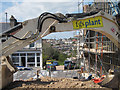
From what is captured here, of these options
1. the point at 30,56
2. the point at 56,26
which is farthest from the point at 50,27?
the point at 30,56

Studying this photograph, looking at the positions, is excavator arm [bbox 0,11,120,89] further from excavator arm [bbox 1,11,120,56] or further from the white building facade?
the white building facade

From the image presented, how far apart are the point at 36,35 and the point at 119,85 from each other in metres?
3.69

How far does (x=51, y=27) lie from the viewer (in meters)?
5.91

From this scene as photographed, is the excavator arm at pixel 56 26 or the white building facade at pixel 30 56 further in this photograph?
the white building facade at pixel 30 56

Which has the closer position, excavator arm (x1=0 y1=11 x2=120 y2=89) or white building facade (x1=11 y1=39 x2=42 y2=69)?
excavator arm (x1=0 y1=11 x2=120 y2=89)

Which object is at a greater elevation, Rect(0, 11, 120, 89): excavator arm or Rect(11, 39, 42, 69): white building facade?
Rect(0, 11, 120, 89): excavator arm

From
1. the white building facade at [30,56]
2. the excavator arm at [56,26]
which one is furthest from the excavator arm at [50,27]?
the white building facade at [30,56]

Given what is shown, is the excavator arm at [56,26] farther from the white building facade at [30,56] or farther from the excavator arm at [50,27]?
the white building facade at [30,56]

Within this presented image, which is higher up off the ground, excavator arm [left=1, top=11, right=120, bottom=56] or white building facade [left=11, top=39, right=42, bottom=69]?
excavator arm [left=1, top=11, right=120, bottom=56]

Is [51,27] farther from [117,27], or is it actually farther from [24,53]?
[24,53]

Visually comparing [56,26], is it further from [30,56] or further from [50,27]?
[30,56]

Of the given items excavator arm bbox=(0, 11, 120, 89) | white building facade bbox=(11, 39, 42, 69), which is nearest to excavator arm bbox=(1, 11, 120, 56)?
excavator arm bbox=(0, 11, 120, 89)

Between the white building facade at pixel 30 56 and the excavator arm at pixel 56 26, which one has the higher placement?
the excavator arm at pixel 56 26

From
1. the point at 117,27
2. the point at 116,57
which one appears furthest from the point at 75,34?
the point at 117,27
